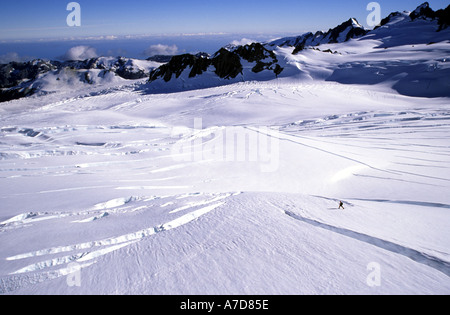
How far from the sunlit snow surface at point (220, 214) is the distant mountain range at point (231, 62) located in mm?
39976

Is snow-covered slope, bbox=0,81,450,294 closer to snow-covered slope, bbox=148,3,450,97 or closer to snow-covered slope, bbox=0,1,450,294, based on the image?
snow-covered slope, bbox=0,1,450,294

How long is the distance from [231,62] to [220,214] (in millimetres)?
52376

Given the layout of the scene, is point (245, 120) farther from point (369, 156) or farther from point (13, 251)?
point (13, 251)

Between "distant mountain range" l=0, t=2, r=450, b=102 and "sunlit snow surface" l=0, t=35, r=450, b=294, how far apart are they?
3998 centimetres

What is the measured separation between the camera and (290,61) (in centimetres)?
4622

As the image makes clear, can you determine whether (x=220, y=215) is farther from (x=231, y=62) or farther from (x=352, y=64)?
(x=231, y=62)

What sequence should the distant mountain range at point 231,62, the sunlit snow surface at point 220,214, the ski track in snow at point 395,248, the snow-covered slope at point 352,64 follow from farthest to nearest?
the distant mountain range at point 231,62, the snow-covered slope at point 352,64, the ski track in snow at point 395,248, the sunlit snow surface at point 220,214

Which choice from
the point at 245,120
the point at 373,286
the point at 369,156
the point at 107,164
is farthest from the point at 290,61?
the point at 373,286

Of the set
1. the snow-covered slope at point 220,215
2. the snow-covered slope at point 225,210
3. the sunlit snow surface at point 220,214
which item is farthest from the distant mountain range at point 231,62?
the snow-covered slope at point 220,215

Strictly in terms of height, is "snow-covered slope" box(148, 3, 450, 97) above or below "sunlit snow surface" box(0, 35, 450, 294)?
above

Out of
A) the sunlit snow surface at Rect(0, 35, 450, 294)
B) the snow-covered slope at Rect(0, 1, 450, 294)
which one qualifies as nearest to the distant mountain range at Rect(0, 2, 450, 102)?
the snow-covered slope at Rect(0, 1, 450, 294)

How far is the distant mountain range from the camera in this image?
5003cm

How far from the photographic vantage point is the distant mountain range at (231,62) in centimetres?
5003

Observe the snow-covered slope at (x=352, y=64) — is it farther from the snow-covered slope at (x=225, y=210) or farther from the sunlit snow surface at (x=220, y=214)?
the sunlit snow surface at (x=220, y=214)
